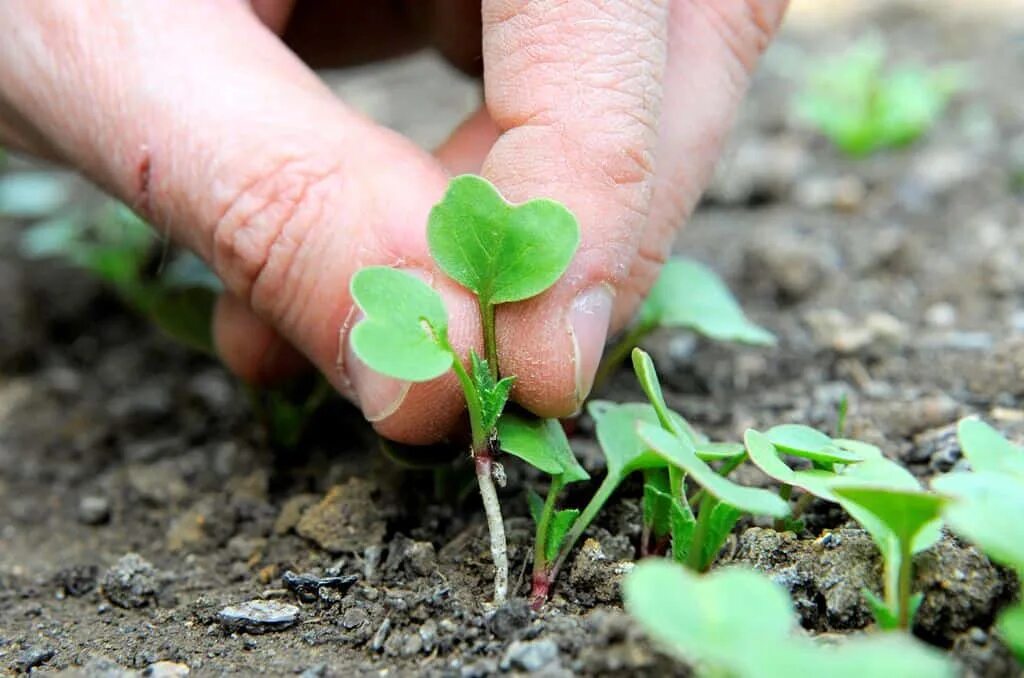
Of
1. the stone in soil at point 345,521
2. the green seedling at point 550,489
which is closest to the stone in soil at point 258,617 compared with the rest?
the stone in soil at point 345,521

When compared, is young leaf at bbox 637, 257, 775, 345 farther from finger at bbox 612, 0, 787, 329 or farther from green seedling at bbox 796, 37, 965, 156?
green seedling at bbox 796, 37, 965, 156

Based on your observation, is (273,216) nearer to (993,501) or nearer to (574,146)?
(574,146)

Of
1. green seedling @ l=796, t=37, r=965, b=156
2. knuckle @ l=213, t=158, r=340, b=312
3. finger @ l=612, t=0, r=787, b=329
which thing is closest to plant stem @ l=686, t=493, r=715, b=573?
finger @ l=612, t=0, r=787, b=329

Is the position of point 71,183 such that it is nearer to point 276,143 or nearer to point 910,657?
point 276,143

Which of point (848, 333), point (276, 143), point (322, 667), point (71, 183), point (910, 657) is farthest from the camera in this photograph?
point (71, 183)

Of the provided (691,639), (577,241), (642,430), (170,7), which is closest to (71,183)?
(170,7)

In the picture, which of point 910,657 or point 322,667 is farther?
point 322,667
